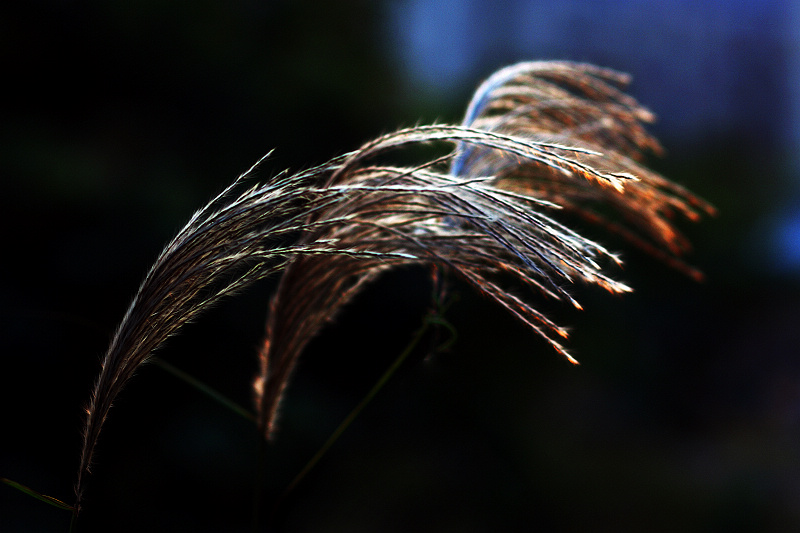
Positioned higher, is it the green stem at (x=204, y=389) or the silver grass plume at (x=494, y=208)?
the silver grass plume at (x=494, y=208)

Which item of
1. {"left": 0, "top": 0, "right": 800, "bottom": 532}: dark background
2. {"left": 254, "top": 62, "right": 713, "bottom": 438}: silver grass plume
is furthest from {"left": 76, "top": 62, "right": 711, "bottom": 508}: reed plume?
{"left": 0, "top": 0, "right": 800, "bottom": 532}: dark background

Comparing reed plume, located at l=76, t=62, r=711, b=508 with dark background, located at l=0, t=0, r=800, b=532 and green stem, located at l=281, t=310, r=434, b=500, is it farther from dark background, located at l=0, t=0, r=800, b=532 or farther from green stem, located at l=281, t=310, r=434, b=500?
dark background, located at l=0, t=0, r=800, b=532

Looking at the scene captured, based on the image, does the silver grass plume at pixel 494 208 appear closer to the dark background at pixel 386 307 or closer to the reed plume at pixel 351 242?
the reed plume at pixel 351 242

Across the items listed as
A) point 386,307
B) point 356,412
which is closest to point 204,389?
point 356,412

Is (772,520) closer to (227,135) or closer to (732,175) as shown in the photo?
(732,175)

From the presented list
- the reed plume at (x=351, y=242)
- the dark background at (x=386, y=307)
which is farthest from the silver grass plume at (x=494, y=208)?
the dark background at (x=386, y=307)

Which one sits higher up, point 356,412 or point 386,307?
point 356,412

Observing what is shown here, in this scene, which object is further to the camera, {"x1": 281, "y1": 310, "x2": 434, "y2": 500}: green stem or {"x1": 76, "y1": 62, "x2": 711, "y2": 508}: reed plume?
{"x1": 281, "y1": 310, "x2": 434, "y2": 500}: green stem

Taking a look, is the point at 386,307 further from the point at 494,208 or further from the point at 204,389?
the point at 494,208

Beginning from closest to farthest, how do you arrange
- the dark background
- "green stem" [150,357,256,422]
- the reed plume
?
the reed plume → "green stem" [150,357,256,422] → the dark background

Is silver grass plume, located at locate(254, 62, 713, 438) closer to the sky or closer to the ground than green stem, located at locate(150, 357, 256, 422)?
closer to the sky
